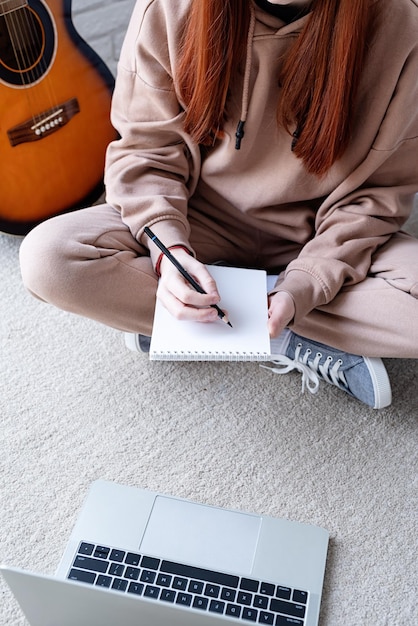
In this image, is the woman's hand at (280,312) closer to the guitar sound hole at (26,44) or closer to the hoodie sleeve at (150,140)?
the hoodie sleeve at (150,140)

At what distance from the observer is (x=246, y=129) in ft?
3.44

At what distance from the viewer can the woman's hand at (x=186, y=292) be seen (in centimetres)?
96

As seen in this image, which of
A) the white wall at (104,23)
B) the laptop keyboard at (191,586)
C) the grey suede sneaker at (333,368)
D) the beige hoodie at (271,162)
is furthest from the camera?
the white wall at (104,23)

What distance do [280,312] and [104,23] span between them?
1066mm

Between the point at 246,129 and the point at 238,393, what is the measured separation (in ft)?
1.49

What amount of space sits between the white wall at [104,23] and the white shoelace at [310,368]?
977mm

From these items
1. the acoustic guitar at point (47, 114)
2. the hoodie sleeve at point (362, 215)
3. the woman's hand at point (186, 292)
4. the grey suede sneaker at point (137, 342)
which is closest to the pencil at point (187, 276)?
the woman's hand at point (186, 292)

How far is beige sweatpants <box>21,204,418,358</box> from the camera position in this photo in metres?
1.04

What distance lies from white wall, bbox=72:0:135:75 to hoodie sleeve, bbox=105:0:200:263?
0.62 metres

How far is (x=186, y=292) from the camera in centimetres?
97

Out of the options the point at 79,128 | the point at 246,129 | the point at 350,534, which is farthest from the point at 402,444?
the point at 79,128

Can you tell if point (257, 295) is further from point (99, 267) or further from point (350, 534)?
point (350, 534)

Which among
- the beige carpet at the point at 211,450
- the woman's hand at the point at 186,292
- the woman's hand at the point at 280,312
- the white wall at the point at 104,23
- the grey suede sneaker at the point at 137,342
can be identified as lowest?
the beige carpet at the point at 211,450

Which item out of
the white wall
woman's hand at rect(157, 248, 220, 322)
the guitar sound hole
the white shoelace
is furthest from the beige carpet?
the white wall
